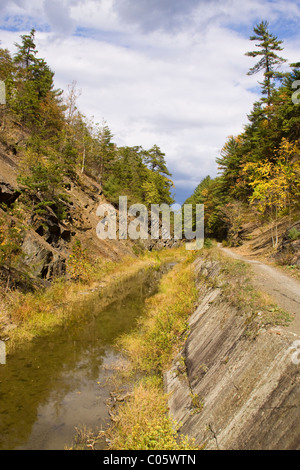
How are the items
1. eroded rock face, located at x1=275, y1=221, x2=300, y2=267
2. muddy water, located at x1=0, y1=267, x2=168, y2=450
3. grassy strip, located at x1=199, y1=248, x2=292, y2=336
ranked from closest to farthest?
grassy strip, located at x1=199, y1=248, x2=292, y2=336 → muddy water, located at x1=0, y1=267, x2=168, y2=450 → eroded rock face, located at x1=275, y1=221, x2=300, y2=267

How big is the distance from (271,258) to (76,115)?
34.8 m

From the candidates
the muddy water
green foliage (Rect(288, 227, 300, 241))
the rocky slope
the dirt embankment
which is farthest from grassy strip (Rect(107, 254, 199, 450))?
the rocky slope

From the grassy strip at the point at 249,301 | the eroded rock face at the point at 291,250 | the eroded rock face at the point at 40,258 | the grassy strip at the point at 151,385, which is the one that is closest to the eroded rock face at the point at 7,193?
Answer: the eroded rock face at the point at 40,258

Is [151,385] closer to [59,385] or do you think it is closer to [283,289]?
[59,385]

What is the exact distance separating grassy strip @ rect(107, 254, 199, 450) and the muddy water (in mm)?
868

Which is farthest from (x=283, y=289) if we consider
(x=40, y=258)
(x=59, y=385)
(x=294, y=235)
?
(x=40, y=258)

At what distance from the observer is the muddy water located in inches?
282

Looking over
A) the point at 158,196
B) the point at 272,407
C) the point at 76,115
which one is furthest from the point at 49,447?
the point at 158,196

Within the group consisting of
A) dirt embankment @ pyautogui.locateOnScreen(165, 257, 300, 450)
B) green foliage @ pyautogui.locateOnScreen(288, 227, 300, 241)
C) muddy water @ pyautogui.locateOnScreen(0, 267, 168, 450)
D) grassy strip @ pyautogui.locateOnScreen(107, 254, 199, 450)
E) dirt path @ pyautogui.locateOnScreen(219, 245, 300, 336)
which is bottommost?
muddy water @ pyautogui.locateOnScreen(0, 267, 168, 450)

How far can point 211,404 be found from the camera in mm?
5773

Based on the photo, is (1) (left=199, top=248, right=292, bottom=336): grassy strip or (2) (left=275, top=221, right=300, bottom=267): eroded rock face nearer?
(1) (left=199, top=248, right=292, bottom=336): grassy strip

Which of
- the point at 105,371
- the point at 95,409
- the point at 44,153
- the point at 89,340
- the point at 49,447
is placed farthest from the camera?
the point at 44,153

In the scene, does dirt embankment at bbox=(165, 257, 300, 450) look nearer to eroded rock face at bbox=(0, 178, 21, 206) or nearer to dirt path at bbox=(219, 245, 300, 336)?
dirt path at bbox=(219, 245, 300, 336)

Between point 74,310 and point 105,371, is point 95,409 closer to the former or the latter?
point 105,371
